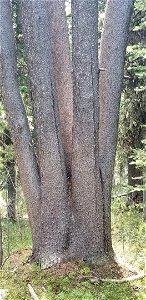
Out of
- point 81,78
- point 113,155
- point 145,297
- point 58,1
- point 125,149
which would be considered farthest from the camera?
point 125,149

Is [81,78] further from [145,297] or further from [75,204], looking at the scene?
[145,297]

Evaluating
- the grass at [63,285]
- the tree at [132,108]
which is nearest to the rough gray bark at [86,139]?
the grass at [63,285]

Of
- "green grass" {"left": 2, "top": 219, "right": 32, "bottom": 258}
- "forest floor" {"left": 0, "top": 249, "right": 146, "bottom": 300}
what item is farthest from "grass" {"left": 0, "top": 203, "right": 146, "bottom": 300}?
"green grass" {"left": 2, "top": 219, "right": 32, "bottom": 258}

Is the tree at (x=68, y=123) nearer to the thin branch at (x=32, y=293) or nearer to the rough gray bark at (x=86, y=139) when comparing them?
the rough gray bark at (x=86, y=139)

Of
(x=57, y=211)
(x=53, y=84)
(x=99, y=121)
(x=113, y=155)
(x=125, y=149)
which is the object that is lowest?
(x=125, y=149)

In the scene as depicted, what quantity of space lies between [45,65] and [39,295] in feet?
7.79

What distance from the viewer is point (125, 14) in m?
4.59

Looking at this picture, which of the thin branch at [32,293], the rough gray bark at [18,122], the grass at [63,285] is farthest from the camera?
the rough gray bark at [18,122]

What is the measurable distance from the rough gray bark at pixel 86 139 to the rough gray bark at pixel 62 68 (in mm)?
315

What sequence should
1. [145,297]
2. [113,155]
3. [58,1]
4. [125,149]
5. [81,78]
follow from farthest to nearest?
[125,149] → [113,155] → [58,1] → [81,78] → [145,297]

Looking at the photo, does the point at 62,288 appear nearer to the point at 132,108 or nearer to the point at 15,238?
the point at 132,108

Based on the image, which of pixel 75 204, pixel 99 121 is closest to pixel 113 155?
pixel 99 121

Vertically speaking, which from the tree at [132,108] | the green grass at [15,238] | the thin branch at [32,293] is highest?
the tree at [132,108]

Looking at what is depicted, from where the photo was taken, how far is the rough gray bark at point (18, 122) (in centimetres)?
451
